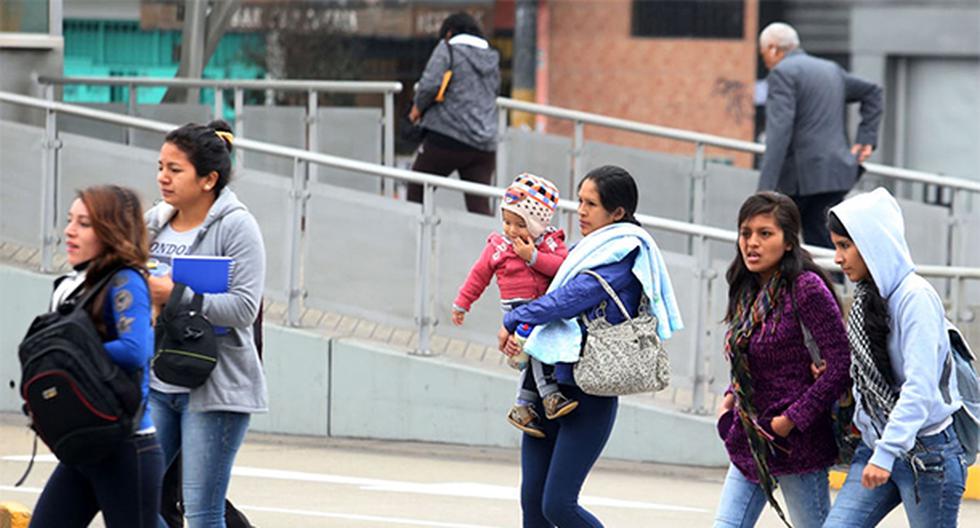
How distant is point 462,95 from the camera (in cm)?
1351

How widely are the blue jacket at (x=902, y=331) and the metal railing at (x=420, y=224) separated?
459cm

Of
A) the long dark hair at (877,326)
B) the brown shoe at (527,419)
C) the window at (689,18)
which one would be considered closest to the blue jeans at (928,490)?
the long dark hair at (877,326)

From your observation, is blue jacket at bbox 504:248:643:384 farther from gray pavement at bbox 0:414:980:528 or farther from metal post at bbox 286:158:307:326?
metal post at bbox 286:158:307:326

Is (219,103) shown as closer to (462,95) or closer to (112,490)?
(462,95)

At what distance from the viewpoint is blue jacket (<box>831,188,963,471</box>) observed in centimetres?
577

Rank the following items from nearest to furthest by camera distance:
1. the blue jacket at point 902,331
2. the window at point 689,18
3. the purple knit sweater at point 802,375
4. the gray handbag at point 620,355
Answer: the blue jacket at point 902,331 → the purple knit sweater at point 802,375 → the gray handbag at point 620,355 → the window at point 689,18

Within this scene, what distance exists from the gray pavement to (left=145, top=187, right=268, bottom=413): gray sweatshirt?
2351 mm

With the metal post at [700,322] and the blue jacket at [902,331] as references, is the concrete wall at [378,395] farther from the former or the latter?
the blue jacket at [902,331]

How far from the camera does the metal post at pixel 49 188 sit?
12.3m

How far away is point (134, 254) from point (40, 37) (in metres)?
9.59

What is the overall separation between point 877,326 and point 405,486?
4.56 metres

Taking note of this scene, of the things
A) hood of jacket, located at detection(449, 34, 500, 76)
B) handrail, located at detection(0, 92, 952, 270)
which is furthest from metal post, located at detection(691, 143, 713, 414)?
hood of jacket, located at detection(449, 34, 500, 76)

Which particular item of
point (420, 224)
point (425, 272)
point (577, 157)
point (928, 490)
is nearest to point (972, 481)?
point (425, 272)

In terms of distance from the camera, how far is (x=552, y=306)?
6.80m
